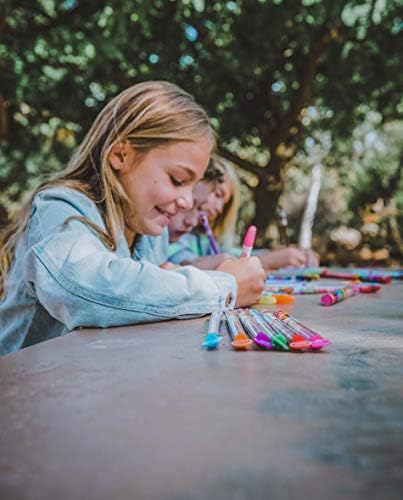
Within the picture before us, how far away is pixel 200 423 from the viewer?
0.40 metres

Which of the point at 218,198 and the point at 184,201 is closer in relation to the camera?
the point at 184,201

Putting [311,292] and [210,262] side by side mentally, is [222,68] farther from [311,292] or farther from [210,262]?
[311,292]

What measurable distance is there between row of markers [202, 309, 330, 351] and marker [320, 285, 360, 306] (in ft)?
1.09

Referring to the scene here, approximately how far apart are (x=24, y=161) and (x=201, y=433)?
5269mm

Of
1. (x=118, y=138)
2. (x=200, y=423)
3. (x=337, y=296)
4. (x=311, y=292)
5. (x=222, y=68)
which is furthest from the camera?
(x=222, y=68)

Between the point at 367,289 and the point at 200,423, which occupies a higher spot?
the point at 200,423

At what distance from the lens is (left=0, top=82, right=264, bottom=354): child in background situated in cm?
91

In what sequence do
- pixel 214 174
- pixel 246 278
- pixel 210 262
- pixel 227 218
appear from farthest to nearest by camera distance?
pixel 227 218 → pixel 214 174 → pixel 210 262 → pixel 246 278

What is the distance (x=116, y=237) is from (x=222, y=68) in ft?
9.12

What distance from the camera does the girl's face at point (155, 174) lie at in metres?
1.36

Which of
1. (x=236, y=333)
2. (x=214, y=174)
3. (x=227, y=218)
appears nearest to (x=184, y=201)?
(x=236, y=333)

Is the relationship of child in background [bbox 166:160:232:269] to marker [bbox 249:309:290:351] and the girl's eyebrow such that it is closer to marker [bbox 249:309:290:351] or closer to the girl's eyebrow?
the girl's eyebrow

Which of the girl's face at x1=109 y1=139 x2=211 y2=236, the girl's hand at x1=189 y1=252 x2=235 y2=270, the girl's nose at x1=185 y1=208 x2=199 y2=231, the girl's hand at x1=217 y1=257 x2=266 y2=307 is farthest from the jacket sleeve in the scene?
the girl's nose at x1=185 y1=208 x2=199 y2=231

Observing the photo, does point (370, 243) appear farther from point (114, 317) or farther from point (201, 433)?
point (201, 433)
